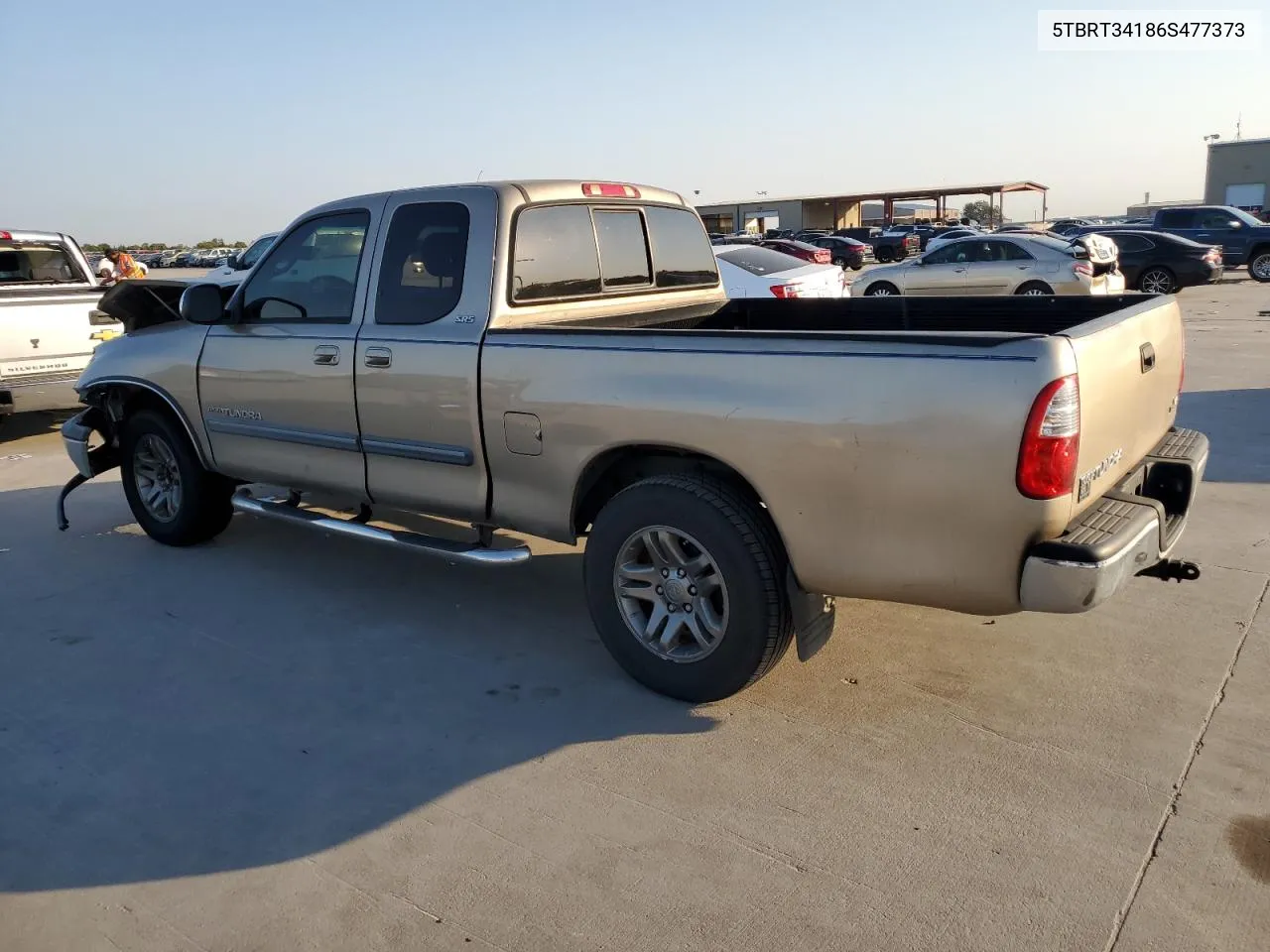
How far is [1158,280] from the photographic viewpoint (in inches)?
818

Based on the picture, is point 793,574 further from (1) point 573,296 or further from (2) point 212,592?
(2) point 212,592

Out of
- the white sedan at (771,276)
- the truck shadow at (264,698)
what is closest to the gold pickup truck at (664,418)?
the truck shadow at (264,698)

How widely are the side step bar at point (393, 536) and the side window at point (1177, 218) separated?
24791 millimetres

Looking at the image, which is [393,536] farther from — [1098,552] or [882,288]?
[882,288]

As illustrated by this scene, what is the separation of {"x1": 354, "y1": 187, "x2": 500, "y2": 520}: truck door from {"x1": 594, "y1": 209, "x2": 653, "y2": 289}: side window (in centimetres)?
72

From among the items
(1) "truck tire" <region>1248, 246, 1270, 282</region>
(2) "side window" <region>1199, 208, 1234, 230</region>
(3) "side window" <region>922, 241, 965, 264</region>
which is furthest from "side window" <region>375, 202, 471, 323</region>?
(2) "side window" <region>1199, 208, 1234, 230</region>

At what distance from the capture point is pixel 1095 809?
3100 mm

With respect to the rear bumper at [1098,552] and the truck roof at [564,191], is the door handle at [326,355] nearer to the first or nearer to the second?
the truck roof at [564,191]

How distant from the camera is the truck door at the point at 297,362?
4.77 metres

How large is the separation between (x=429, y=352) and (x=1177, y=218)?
992 inches

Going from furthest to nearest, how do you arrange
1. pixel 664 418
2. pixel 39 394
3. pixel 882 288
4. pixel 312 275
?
pixel 882 288, pixel 39 394, pixel 312 275, pixel 664 418

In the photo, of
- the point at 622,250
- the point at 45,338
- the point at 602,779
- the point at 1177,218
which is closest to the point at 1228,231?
the point at 1177,218

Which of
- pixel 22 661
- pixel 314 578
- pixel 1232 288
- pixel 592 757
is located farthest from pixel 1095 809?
pixel 1232 288

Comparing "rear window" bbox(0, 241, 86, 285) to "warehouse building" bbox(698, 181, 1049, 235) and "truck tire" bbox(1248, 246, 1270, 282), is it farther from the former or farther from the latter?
"warehouse building" bbox(698, 181, 1049, 235)
